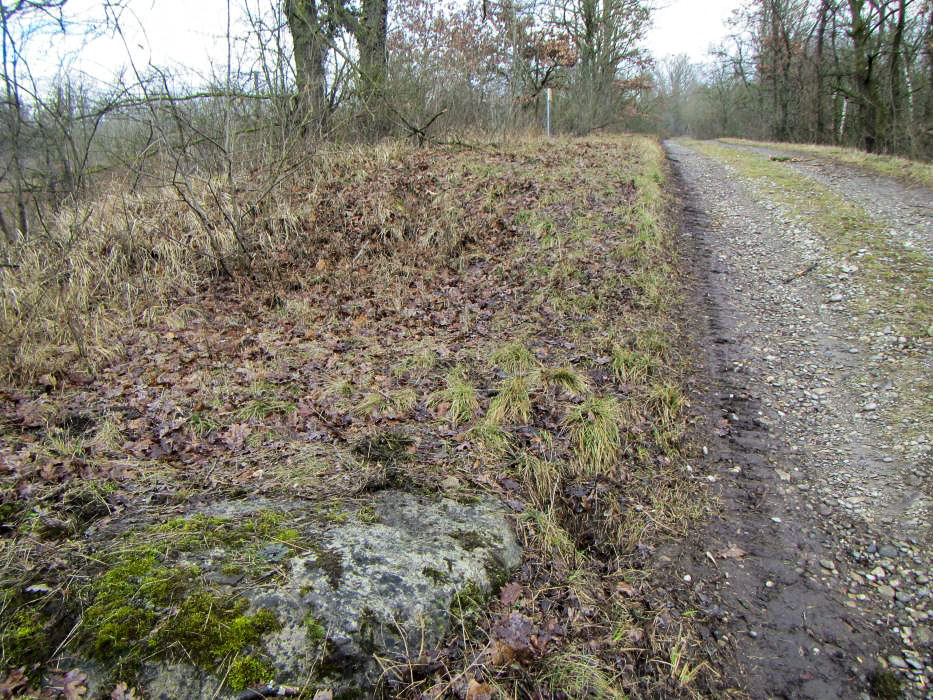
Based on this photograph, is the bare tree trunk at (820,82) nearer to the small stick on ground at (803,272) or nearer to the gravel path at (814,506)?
the small stick on ground at (803,272)

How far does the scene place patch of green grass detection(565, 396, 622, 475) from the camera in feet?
12.4

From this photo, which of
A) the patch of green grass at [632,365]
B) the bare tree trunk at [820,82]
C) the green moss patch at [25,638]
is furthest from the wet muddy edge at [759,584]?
the bare tree trunk at [820,82]

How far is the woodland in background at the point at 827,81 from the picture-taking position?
1711cm

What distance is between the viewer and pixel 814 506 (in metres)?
3.42

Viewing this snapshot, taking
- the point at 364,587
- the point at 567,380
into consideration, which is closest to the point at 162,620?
the point at 364,587

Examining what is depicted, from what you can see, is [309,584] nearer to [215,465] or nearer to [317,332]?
[215,465]

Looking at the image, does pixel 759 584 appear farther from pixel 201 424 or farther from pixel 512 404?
pixel 201 424

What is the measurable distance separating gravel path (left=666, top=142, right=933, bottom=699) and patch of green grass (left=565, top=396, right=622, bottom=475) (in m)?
0.74

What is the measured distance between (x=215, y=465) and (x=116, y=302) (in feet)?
13.2

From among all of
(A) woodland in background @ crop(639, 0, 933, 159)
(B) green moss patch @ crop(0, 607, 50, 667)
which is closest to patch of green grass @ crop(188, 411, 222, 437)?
(B) green moss patch @ crop(0, 607, 50, 667)

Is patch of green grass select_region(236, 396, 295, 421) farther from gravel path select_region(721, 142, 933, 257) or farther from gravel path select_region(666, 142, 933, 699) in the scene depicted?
gravel path select_region(721, 142, 933, 257)

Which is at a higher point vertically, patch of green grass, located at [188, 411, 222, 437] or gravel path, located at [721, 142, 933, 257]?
gravel path, located at [721, 142, 933, 257]

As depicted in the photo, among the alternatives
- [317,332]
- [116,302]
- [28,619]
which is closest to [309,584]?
[28,619]

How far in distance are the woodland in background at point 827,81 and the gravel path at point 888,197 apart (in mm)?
5372
